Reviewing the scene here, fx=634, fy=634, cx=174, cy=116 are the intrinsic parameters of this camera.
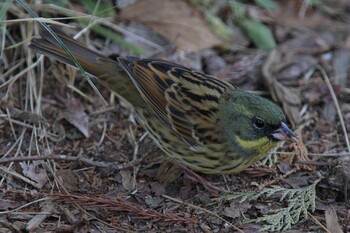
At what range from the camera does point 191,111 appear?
173 inches

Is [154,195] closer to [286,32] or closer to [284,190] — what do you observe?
[284,190]

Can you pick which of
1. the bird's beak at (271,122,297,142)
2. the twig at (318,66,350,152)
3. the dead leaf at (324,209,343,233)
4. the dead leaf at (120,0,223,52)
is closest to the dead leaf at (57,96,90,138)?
the dead leaf at (120,0,223,52)

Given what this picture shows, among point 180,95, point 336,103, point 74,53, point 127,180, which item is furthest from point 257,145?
point 74,53

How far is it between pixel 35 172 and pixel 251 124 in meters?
1.48

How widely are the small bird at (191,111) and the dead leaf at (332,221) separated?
53cm

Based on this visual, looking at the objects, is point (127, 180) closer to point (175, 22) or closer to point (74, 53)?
point (74, 53)

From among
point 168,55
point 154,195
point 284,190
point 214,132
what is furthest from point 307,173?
point 168,55

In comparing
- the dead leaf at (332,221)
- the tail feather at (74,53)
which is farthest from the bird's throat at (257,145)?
the tail feather at (74,53)

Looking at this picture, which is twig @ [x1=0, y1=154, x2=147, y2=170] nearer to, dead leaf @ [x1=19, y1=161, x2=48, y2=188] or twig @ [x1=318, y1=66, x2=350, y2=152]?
dead leaf @ [x1=19, y1=161, x2=48, y2=188]

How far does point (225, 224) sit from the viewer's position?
13.1ft

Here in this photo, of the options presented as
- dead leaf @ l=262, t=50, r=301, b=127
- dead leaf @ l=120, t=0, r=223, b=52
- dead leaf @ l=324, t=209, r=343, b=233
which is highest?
dead leaf @ l=120, t=0, r=223, b=52

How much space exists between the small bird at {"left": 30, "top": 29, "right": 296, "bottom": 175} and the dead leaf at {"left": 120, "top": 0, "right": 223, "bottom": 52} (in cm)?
117

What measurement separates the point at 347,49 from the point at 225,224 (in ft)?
8.99

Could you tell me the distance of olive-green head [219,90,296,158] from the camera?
13.4ft
